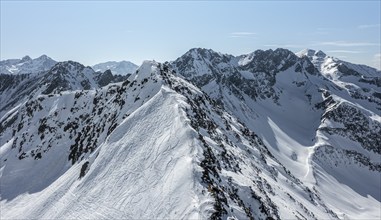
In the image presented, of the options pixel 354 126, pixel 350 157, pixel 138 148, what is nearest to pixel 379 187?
pixel 350 157

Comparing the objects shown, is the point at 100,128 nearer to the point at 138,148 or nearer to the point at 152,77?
the point at 152,77

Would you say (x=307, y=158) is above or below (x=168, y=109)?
below

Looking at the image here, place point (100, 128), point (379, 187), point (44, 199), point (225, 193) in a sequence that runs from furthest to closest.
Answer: point (379, 187)
point (100, 128)
point (44, 199)
point (225, 193)

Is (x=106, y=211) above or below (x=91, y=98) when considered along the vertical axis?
below

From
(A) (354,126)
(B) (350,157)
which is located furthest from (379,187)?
(A) (354,126)

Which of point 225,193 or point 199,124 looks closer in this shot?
point 225,193

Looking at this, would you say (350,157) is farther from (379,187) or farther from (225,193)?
(225,193)

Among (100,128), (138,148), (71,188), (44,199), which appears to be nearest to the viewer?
(138,148)

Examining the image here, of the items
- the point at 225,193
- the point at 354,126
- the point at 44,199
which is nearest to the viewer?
the point at 225,193

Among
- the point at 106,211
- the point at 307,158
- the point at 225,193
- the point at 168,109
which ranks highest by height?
the point at 168,109
